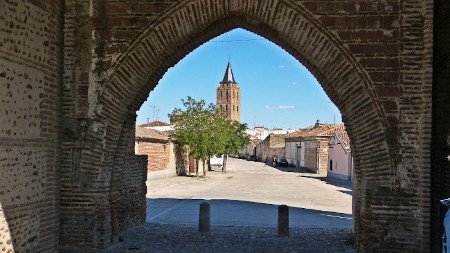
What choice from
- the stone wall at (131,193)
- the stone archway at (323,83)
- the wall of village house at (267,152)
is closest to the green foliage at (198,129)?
the stone wall at (131,193)

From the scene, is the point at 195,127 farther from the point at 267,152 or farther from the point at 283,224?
the point at 267,152

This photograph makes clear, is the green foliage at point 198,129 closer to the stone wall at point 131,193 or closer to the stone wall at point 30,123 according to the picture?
the stone wall at point 131,193

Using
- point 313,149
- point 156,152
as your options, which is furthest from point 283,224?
point 313,149

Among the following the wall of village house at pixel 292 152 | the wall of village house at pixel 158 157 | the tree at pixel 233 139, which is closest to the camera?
the wall of village house at pixel 158 157

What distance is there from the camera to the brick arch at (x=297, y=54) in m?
6.94

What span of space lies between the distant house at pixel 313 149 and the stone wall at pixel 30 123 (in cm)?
3211

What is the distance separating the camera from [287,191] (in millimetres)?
21109

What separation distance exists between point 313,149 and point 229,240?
107ft

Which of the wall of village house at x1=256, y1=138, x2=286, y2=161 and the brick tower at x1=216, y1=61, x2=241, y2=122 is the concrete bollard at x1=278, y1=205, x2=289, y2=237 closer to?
the wall of village house at x1=256, y1=138, x2=286, y2=161

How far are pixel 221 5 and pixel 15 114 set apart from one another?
322 centimetres

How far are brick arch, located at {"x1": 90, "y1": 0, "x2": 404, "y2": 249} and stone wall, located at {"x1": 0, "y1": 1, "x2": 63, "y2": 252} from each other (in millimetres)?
773

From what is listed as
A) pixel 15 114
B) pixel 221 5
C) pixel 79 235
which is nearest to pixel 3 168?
pixel 15 114

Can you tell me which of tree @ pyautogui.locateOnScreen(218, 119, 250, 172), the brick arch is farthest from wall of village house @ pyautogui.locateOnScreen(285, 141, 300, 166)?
the brick arch

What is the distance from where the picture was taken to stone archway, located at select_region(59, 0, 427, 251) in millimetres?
6875
